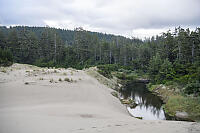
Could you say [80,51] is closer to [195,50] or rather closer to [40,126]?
[195,50]

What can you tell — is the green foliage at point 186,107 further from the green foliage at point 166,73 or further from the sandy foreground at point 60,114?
the green foliage at point 166,73

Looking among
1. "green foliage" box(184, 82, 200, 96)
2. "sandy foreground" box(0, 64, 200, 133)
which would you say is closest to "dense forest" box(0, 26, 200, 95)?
"green foliage" box(184, 82, 200, 96)

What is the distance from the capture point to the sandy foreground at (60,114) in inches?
217

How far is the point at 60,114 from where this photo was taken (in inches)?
290

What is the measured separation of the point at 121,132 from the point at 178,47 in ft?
122

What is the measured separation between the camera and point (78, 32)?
57.2 metres

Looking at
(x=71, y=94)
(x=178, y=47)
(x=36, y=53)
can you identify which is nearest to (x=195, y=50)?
(x=178, y=47)

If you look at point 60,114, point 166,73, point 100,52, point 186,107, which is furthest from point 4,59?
point 100,52

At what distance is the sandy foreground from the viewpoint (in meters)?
5.51

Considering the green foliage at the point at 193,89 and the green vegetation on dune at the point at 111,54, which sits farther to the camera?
the green vegetation on dune at the point at 111,54

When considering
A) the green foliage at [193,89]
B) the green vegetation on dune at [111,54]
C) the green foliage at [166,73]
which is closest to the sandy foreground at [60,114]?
the green foliage at [193,89]

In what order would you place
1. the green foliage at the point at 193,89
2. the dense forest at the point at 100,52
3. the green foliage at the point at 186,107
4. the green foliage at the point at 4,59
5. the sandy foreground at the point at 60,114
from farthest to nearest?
the dense forest at the point at 100,52 → the green foliage at the point at 4,59 → the green foliage at the point at 193,89 → the green foliage at the point at 186,107 → the sandy foreground at the point at 60,114

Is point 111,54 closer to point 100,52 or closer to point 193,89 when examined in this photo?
point 100,52

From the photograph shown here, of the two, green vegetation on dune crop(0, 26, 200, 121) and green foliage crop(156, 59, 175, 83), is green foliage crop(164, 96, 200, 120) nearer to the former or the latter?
green vegetation on dune crop(0, 26, 200, 121)
